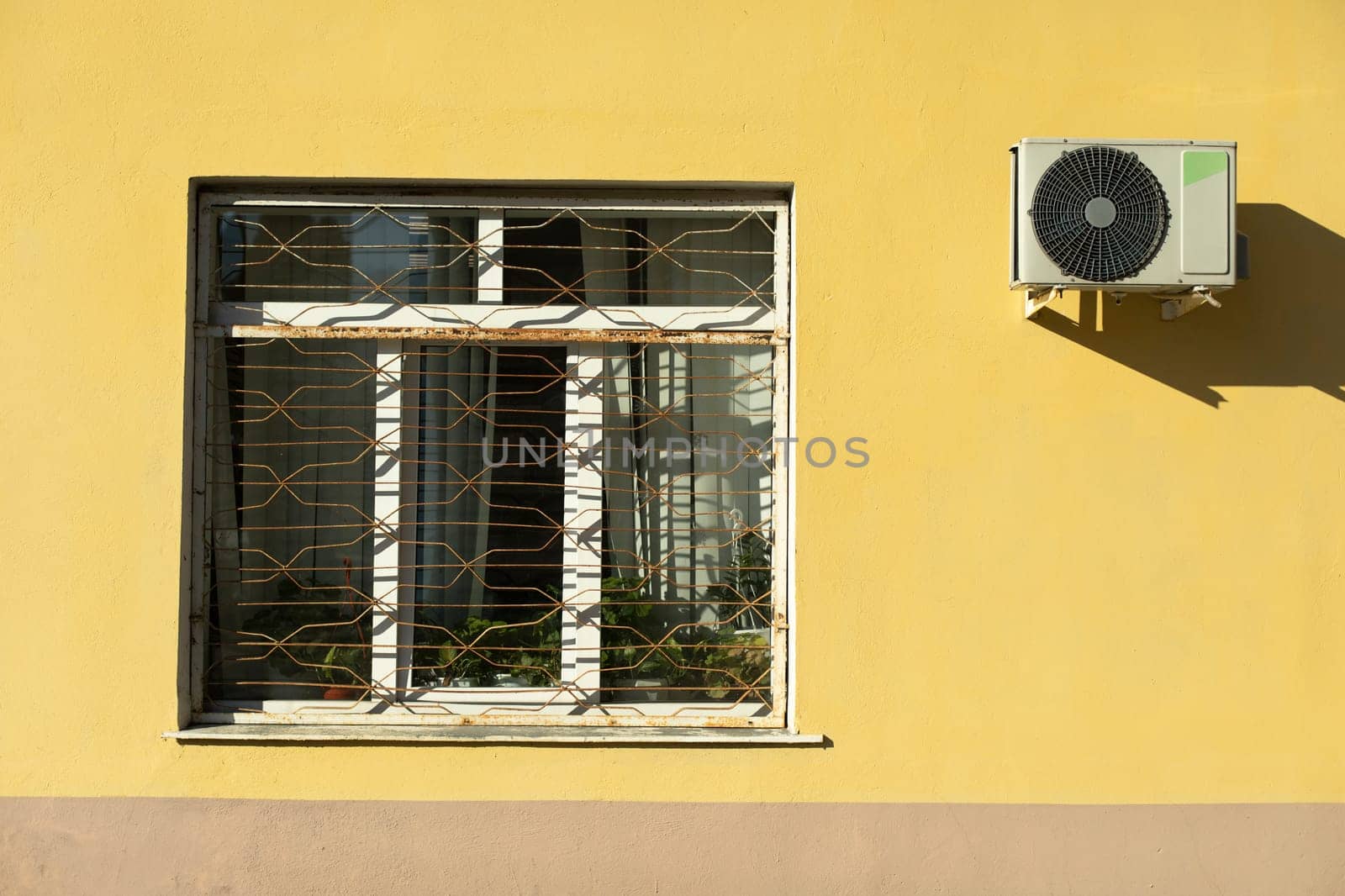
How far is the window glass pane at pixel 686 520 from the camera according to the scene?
2975 millimetres

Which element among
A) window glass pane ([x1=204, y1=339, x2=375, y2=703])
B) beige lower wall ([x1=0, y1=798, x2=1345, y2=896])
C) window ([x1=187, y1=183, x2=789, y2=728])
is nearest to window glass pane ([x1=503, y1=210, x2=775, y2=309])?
window ([x1=187, y1=183, x2=789, y2=728])

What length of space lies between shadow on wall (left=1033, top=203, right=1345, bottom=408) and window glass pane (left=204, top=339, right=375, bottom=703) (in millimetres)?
2330

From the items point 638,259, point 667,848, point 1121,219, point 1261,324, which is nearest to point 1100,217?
point 1121,219

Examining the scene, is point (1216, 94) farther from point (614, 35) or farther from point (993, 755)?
point (993, 755)

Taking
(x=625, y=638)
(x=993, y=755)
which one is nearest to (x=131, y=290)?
(x=625, y=638)

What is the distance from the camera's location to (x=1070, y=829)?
2775mm

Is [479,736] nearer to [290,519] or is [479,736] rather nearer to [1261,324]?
[290,519]

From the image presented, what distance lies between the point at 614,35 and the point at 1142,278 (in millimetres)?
1755

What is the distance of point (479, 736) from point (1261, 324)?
9.12ft

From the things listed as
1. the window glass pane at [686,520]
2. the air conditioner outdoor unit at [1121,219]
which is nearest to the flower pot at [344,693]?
the window glass pane at [686,520]

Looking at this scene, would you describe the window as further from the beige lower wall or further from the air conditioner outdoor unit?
the air conditioner outdoor unit

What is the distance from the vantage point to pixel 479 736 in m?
2.80

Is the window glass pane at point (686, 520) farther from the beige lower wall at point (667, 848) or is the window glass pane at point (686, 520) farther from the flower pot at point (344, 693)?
the flower pot at point (344, 693)

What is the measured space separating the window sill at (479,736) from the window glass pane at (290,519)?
18cm
